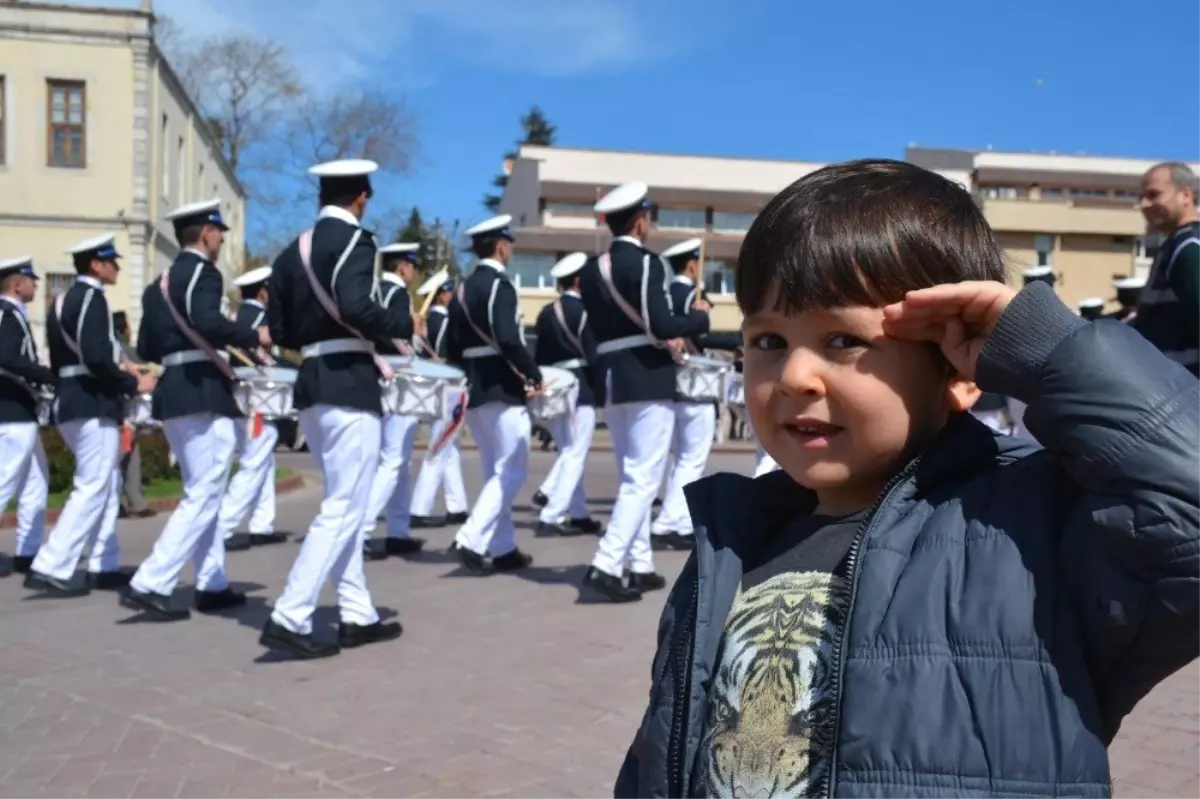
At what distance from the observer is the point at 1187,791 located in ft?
12.4

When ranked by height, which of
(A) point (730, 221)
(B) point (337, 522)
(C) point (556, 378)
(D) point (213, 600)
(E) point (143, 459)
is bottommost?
(E) point (143, 459)

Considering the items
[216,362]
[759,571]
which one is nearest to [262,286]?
[216,362]

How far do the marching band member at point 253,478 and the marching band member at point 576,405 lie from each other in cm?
240

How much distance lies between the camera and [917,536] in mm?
1565

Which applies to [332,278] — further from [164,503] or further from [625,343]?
[164,503]

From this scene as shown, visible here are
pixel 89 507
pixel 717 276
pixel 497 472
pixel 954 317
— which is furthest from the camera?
pixel 717 276

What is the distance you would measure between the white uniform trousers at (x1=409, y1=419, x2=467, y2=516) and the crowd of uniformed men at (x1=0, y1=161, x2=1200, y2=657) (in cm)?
24

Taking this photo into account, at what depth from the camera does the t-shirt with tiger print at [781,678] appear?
1.63m

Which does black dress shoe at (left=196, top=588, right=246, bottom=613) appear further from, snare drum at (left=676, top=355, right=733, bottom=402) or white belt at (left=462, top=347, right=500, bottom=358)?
snare drum at (left=676, top=355, right=733, bottom=402)

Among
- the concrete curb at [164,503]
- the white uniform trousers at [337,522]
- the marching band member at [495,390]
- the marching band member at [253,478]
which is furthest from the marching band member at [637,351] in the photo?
the concrete curb at [164,503]

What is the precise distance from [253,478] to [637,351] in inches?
142

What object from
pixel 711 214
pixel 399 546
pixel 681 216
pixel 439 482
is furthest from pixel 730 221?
pixel 399 546

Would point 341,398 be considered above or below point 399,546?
above

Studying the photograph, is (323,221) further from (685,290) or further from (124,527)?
(124,527)
